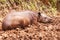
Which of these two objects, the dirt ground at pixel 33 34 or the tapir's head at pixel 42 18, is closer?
the dirt ground at pixel 33 34

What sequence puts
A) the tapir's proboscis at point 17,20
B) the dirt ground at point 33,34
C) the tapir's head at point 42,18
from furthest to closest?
the tapir's head at point 42,18, the tapir's proboscis at point 17,20, the dirt ground at point 33,34

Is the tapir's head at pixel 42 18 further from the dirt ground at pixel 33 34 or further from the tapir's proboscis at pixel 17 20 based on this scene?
the dirt ground at pixel 33 34

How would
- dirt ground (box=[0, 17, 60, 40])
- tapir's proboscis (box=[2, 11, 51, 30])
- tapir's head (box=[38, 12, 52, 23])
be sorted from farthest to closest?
tapir's head (box=[38, 12, 52, 23])
tapir's proboscis (box=[2, 11, 51, 30])
dirt ground (box=[0, 17, 60, 40])

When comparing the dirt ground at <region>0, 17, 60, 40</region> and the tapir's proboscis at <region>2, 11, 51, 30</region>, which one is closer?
the dirt ground at <region>0, 17, 60, 40</region>

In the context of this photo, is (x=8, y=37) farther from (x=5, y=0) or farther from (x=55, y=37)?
(x=5, y=0)

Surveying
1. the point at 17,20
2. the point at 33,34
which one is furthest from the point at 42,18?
the point at 33,34

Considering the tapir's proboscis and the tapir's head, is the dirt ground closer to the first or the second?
the tapir's proboscis

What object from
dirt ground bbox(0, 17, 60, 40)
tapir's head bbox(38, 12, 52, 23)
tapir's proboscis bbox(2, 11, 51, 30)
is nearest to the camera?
dirt ground bbox(0, 17, 60, 40)

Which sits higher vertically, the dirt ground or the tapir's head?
the tapir's head

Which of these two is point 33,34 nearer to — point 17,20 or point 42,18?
point 17,20

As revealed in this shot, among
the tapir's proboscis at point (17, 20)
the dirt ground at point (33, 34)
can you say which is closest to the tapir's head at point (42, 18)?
the tapir's proboscis at point (17, 20)

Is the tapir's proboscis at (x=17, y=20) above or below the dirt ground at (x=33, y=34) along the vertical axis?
above

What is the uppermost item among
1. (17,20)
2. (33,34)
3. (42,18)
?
(17,20)

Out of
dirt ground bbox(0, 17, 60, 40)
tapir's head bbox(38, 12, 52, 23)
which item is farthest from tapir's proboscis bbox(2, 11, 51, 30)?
tapir's head bbox(38, 12, 52, 23)
